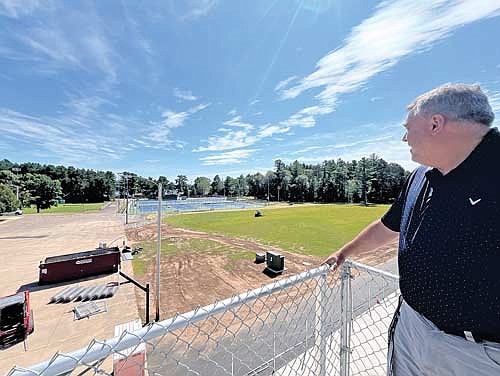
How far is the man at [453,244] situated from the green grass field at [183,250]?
410 inches

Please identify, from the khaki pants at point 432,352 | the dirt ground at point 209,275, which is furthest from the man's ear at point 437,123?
the dirt ground at point 209,275

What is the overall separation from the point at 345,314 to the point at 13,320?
8.19 m

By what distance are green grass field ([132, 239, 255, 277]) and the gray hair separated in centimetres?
1071

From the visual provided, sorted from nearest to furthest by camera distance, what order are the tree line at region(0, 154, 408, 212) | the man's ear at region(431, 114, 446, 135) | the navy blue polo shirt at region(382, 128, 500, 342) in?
the navy blue polo shirt at region(382, 128, 500, 342), the man's ear at region(431, 114, 446, 135), the tree line at region(0, 154, 408, 212)

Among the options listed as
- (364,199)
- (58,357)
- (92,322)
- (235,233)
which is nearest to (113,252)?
(92,322)

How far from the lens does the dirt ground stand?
26.9 feet

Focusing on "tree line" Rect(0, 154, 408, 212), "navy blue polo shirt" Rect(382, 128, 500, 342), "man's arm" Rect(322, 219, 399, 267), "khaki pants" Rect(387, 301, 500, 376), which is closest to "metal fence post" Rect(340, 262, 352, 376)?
"man's arm" Rect(322, 219, 399, 267)

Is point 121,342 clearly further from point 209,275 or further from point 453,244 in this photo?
point 209,275

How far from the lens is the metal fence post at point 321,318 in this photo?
149 cm

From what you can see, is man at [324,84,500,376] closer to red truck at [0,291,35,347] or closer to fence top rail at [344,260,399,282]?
fence top rail at [344,260,399,282]

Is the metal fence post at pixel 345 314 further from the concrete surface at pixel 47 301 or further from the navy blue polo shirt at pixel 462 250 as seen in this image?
the concrete surface at pixel 47 301

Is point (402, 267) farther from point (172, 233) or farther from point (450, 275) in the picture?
point (172, 233)

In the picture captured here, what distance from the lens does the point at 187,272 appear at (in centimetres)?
1067

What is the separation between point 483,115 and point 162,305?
8884mm
